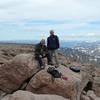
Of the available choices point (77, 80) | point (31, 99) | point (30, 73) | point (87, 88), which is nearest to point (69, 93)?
point (77, 80)

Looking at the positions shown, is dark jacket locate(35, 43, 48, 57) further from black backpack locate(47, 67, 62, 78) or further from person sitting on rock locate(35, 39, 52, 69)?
black backpack locate(47, 67, 62, 78)

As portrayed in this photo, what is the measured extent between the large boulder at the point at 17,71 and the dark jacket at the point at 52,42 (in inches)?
83.0

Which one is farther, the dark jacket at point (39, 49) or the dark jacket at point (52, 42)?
the dark jacket at point (52, 42)

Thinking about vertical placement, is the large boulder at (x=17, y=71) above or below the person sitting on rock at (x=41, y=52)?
below

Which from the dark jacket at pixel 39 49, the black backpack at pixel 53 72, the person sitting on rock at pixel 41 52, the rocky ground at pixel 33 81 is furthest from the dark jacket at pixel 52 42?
the black backpack at pixel 53 72

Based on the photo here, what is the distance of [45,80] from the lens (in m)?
34.8

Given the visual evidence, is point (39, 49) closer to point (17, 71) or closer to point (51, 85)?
point (17, 71)

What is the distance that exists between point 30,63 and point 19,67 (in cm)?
120

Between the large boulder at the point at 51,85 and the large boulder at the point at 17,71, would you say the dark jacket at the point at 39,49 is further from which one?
the large boulder at the point at 51,85

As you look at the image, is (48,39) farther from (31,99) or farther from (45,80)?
(31,99)

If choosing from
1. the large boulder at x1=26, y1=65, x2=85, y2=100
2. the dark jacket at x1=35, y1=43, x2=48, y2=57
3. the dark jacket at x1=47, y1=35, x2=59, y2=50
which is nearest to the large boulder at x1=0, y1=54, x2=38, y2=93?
the dark jacket at x1=35, y1=43, x2=48, y2=57

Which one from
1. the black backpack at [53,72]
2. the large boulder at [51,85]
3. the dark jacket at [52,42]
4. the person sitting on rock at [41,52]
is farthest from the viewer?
the dark jacket at [52,42]

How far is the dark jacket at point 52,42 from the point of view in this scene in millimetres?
36688

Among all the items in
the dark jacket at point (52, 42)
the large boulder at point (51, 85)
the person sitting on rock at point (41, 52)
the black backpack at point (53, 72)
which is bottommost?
the large boulder at point (51, 85)
